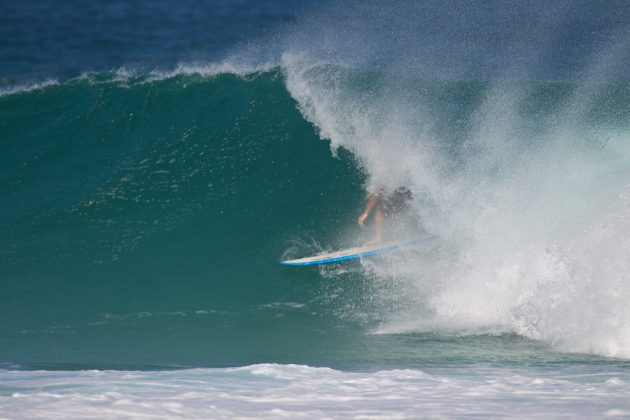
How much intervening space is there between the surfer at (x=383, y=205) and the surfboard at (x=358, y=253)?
1.04 feet

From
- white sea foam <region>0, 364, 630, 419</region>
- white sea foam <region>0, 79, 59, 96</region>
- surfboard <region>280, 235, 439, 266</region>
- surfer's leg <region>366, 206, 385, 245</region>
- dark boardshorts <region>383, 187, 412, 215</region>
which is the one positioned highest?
white sea foam <region>0, 79, 59, 96</region>

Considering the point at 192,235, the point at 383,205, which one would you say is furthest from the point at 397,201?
the point at 192,235

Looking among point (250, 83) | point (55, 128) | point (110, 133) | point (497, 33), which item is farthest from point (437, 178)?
point (497, 33)

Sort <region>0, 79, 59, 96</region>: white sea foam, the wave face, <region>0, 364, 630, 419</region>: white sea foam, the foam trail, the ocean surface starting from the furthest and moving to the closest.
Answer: <region>0, 79, 59, 96</region>: white sea foam → the foam trail → the wave face → the ocean surface → <region>0, 364, 630, 419</region>: white sea foam

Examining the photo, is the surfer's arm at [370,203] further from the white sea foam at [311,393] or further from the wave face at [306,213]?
the white sea foam at [311,393]

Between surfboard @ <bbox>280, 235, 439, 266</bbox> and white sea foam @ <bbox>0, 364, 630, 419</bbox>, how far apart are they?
2885mm

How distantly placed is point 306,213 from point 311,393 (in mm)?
5002

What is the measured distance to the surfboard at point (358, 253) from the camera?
370 inches

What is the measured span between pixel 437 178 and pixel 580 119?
3.46 metres

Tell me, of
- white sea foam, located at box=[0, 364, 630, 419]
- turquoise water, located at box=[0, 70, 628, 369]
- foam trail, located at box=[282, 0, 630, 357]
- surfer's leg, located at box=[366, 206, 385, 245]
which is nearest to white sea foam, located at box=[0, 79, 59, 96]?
turquoise water, located at box=[0, 70, 628, 369]

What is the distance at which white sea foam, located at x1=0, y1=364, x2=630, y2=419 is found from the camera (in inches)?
205

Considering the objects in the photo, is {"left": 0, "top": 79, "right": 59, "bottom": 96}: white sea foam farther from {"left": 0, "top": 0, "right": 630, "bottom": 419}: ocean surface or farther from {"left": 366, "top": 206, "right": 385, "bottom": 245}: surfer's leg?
{"left": 366, "top": 206, "right": 385, "bottom": 245}: surfer's leg

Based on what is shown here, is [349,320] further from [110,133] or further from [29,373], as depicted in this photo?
[110,133]

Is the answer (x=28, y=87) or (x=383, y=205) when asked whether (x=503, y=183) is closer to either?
(x=383, y=205)
